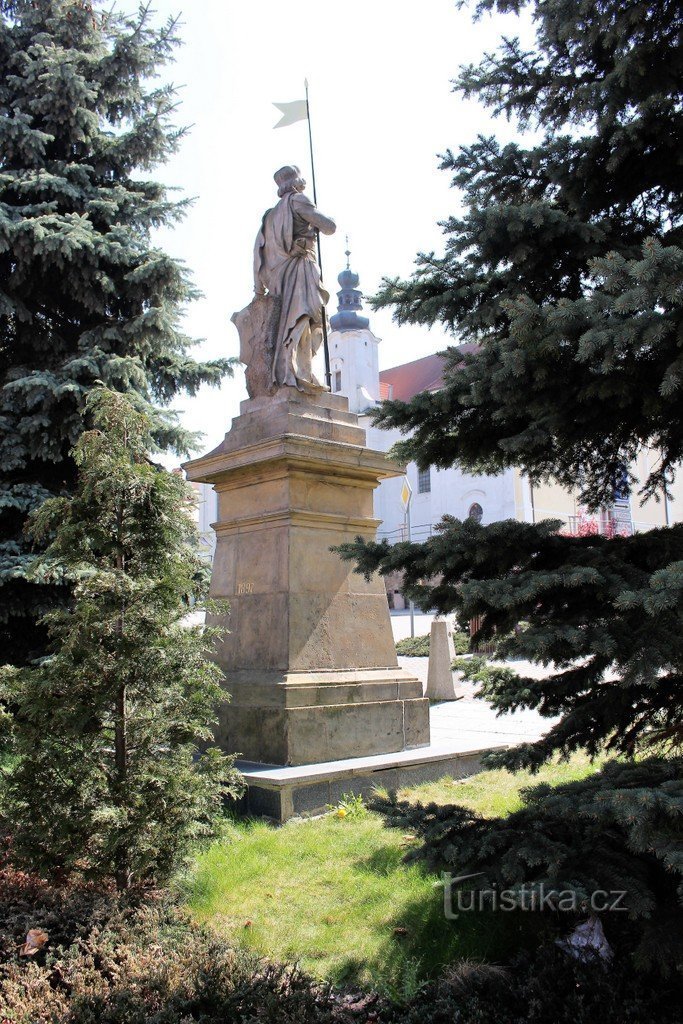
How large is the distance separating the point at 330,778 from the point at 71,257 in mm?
Answer: 7802

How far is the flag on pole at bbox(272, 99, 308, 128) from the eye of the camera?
853 cm

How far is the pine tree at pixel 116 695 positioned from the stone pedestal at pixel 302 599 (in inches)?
81.0

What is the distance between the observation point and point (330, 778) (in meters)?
5.81

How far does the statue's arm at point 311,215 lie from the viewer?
7.41m

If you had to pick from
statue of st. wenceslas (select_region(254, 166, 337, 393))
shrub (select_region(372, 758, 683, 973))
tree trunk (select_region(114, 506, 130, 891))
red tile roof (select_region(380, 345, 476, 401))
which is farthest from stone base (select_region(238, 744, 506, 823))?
red tile roof (select_region(380, 345, 476, 401))

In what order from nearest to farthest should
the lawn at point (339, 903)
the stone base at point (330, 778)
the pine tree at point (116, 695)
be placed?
the lawn at point (339, 903), the pine tree at point (116, 695), the stone base at point (330, 778)

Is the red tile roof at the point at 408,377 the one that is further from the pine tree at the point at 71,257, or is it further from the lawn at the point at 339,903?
the lawn at the point at 339,903

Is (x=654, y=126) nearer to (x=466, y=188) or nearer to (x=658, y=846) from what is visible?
(x=466, y=188)

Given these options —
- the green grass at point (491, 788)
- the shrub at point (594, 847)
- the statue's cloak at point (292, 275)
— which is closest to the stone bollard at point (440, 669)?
the green grass at point (491, 788)

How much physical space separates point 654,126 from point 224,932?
4.08 meters

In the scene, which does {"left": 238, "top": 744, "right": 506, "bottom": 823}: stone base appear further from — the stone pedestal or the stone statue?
the stone statue

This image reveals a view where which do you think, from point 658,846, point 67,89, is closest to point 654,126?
point 658,846

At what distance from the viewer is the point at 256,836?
16.9ft

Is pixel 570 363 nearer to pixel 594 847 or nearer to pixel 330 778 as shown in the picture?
pixel 594 847
